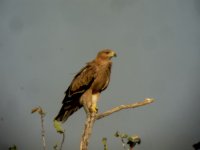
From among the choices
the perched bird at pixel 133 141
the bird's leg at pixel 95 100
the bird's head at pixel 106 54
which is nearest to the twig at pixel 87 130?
the bird's leg at pixel 95 100

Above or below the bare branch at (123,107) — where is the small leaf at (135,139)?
below

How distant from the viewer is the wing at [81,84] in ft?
40.4

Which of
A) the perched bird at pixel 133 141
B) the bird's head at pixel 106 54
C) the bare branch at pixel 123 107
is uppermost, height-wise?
the bird's head at pixel 106 54

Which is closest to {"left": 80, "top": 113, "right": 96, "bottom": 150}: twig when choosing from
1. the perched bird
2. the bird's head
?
the perched bird

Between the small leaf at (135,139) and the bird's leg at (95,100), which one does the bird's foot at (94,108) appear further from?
the small leaf at (135,139)

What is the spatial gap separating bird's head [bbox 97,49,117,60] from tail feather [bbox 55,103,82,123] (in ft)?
4.75

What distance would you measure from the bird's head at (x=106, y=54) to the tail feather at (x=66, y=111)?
1449 millimetres

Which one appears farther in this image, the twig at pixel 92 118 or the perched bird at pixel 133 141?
the twig at pixel 92 118

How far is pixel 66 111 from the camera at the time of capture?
1209 centimetres

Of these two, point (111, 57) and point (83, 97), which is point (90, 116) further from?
point (111, 57)

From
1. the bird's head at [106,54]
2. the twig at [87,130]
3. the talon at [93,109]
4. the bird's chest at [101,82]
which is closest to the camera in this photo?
the twig at [87,130]

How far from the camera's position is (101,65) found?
12586mm

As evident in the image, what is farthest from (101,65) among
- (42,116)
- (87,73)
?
(42,116)

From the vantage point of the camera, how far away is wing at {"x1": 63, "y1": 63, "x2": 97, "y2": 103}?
40.4ft
